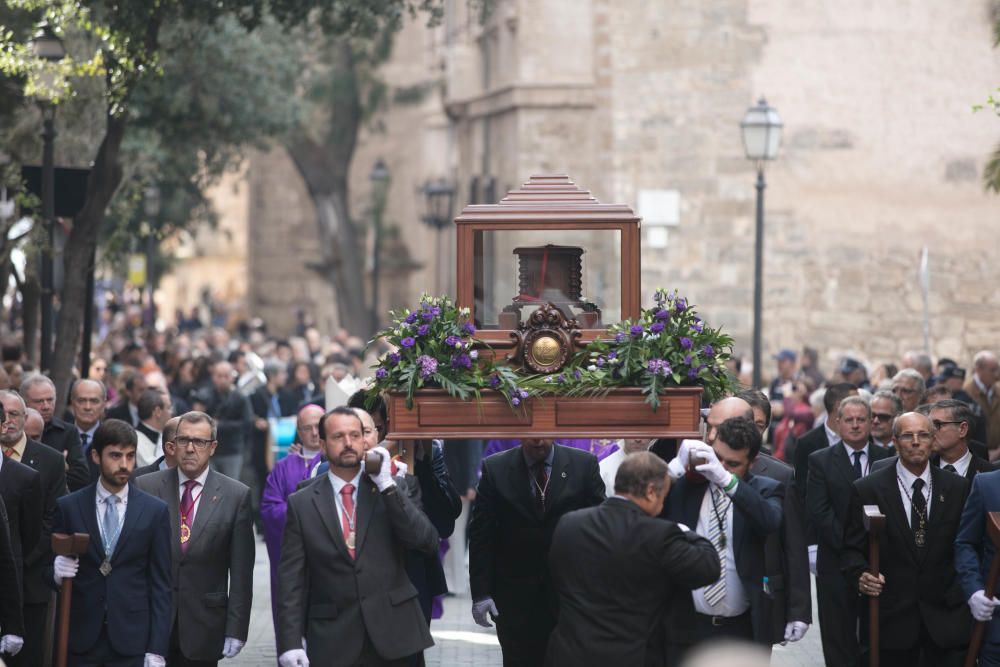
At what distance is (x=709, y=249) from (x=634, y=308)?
20.9 metres

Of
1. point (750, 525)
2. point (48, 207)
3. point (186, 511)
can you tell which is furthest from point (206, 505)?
point (48, 207)

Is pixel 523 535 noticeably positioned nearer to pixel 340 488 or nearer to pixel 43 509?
pixel 340 488

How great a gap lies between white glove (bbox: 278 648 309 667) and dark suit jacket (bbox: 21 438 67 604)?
5.40 feet

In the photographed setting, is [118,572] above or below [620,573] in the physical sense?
below

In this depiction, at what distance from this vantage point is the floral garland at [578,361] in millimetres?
9227

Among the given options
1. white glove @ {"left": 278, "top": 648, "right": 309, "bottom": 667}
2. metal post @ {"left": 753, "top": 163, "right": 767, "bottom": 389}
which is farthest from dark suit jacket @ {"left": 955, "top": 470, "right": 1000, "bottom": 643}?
metal post @ {"left": 753, "top": 163, "right": 767, "bottom": 389}

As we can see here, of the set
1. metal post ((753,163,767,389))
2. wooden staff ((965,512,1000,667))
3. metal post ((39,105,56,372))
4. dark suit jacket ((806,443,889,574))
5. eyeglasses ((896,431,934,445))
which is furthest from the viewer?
metal post ((753,163,767,389))

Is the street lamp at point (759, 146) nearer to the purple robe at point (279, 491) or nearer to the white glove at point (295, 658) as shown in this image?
the purple robe at point (279, 491)

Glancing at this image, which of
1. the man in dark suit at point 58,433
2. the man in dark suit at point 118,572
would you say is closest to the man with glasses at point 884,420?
the man in dark suit at point 118,572

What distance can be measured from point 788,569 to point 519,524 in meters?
1.61

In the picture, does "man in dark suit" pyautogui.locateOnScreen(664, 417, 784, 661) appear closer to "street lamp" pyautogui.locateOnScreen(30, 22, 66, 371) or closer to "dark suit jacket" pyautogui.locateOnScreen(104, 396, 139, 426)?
"dark suit jacket" pyautogui.locateOnScreen(104, 396, 139, 426)

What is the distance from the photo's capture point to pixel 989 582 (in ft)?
31.6

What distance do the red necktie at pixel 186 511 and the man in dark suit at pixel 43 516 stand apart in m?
0.75

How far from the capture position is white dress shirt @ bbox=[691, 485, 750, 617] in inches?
348
